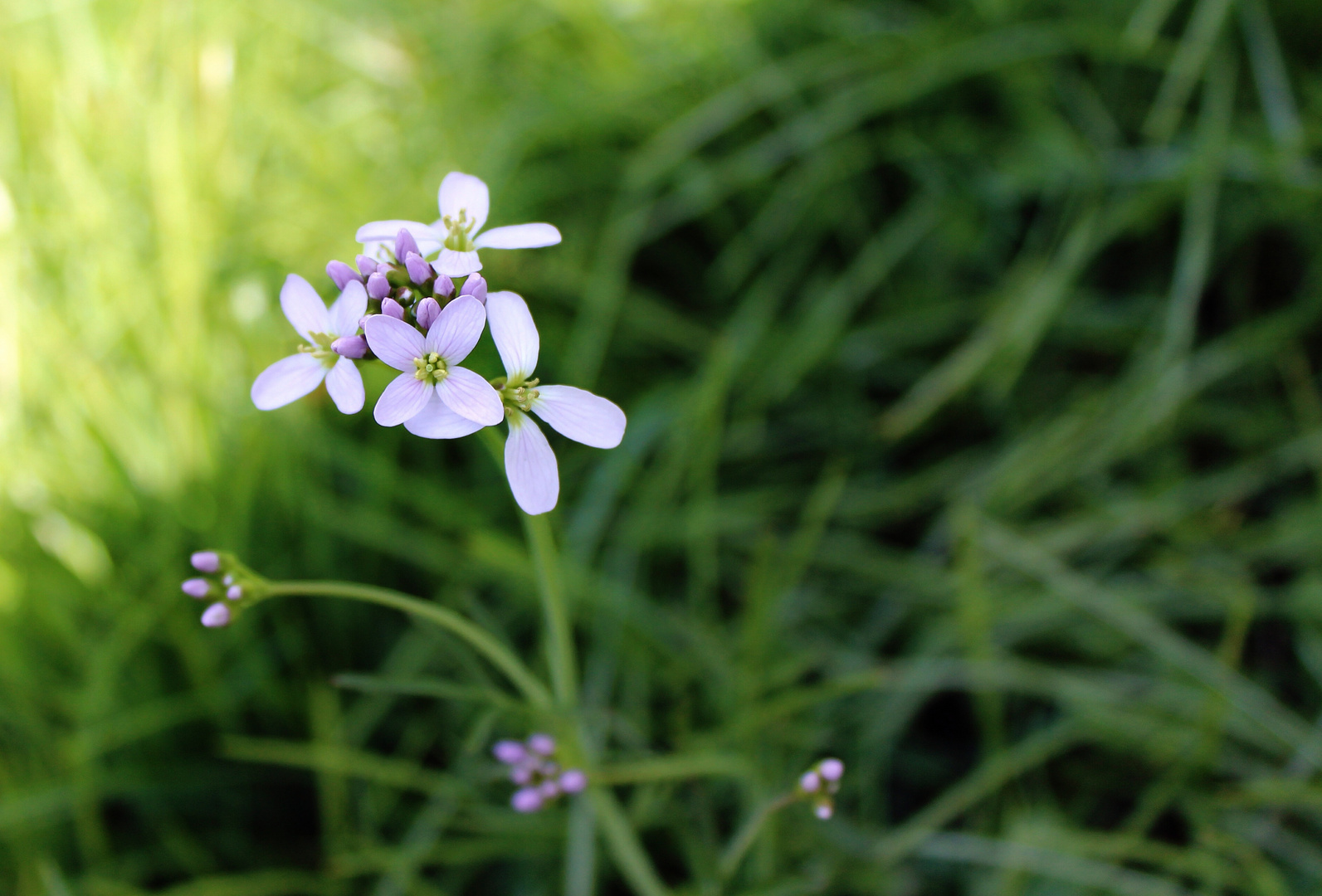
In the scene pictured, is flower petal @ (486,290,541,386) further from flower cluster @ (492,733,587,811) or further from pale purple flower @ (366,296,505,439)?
flower cluster @ (492,733,587,811)

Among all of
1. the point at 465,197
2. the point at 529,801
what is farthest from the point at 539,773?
the point at 465,197

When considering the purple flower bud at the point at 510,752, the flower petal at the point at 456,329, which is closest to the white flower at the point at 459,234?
the flower petal at the point at 456,329

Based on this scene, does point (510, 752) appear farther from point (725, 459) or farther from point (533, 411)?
point (725, 459)

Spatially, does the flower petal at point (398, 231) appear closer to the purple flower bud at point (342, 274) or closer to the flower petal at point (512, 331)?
the purple flower bud at point (342, 274)

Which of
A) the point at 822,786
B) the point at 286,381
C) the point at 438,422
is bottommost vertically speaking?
the point at 822,786

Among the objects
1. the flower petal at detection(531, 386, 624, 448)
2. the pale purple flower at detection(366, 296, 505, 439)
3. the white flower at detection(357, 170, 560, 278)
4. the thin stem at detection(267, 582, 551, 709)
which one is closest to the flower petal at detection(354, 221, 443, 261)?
the white flower at detection(357, 170, 560, 278)
